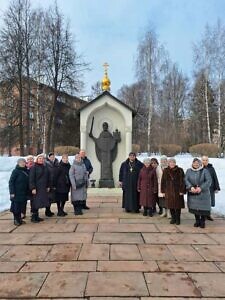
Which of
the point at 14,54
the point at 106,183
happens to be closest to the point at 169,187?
the point at 106,183

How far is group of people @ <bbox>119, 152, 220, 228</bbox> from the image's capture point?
8617mm

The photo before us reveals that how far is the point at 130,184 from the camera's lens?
11.0m

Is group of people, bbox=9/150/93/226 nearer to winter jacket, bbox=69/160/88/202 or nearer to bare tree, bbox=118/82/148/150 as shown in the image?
winter jacket, bbox=69/160/88/202

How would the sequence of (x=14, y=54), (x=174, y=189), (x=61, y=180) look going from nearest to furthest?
(x=174, y=189) → (x=61, y=180) → (x=14, y=54)

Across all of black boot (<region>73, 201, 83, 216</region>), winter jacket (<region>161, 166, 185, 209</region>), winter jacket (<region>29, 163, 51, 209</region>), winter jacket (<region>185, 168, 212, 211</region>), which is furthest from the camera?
black boot (<region>73, 201, 83, 216</region>)

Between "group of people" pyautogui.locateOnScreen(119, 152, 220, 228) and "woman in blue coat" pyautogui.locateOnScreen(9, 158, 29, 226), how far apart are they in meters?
3.19

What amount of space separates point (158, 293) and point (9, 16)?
1189 inches

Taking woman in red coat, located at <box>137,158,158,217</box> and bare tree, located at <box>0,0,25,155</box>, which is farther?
bare tree, located at <box>0,0,25,155</box>

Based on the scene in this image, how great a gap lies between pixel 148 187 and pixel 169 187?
1.31m

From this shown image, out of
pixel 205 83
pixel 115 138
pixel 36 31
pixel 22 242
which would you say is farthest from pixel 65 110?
pixel 22 242

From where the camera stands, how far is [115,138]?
17.0 m

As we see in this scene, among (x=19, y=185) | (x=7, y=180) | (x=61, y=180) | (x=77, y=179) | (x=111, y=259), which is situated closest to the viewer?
(x=111, y=259)

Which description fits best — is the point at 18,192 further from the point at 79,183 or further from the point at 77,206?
the point at 77,206

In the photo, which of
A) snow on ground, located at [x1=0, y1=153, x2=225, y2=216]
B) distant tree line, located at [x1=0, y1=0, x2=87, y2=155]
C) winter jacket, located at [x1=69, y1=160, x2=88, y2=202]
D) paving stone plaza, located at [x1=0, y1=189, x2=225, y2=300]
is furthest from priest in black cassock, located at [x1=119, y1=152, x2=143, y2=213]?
distant tree line, located at [x1=0, y1=0, x2=87, y2=155]
